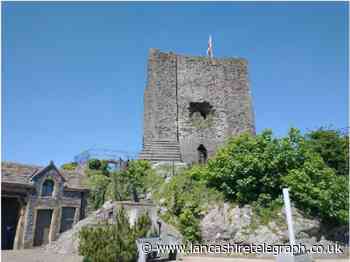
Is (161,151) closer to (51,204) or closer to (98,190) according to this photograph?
(98,190)

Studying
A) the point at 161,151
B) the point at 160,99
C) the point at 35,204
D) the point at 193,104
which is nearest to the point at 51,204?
the point at 35,204

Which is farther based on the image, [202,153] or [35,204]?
[202,153]

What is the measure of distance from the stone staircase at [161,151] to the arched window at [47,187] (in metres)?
5.46

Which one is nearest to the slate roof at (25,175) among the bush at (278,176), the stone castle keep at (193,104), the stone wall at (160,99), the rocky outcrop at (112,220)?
the rocky outcrop at (112,220)

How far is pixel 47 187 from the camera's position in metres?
15.2

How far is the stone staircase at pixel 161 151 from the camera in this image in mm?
18716

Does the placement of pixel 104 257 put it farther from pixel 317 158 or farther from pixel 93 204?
pixel 317 158

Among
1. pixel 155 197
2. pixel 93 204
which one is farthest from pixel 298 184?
pixel 93 204

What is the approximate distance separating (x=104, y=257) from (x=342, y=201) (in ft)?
33.7

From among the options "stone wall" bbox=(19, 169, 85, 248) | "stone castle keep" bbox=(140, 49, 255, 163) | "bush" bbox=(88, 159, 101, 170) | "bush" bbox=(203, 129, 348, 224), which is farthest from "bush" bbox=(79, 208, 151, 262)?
"stone castle keep" bbox=(140, 49, 255, 163)

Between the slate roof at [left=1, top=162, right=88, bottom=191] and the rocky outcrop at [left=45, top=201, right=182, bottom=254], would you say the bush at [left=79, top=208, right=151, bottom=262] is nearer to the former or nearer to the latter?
the rocky outcrop at [left=45, top=201, right=182, bottom=254]

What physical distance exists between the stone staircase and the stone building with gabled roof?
462 cm

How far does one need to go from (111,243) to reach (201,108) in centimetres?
1621

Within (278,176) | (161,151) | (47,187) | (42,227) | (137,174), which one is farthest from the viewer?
(161,151)
